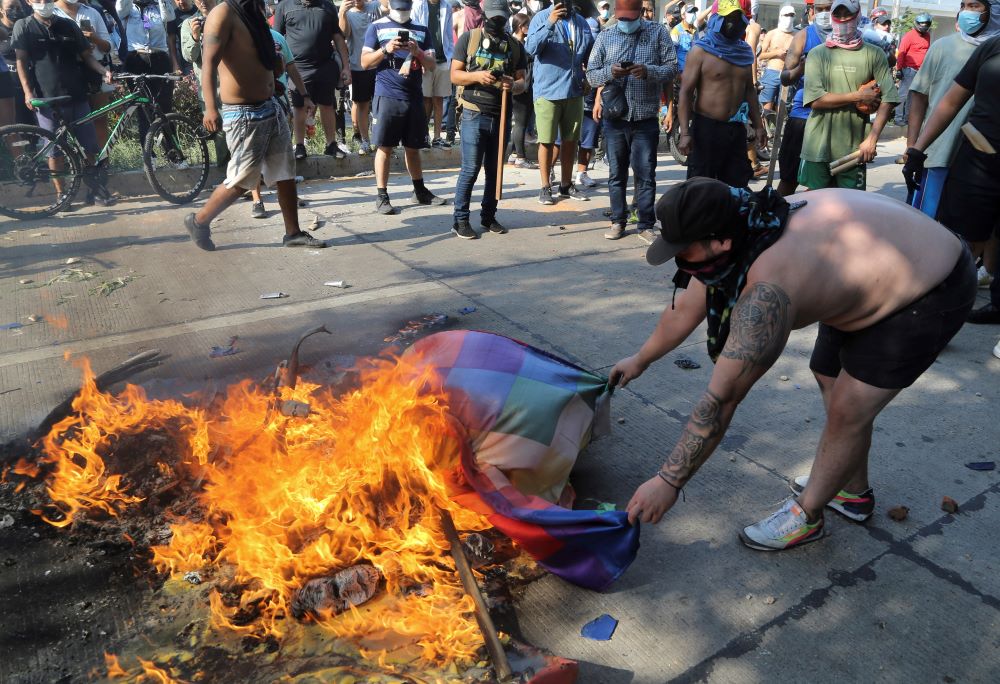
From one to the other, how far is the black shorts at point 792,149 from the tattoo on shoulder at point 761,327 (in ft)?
14.7

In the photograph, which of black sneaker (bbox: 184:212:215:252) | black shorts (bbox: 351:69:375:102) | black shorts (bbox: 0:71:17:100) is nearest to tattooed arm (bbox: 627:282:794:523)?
black sneaker (bbox: 184:212:215:252)

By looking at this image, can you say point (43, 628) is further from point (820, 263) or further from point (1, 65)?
point (1, 65)

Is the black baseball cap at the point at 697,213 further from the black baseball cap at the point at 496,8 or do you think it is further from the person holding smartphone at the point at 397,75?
the person holding smartphone at the point at 397,75

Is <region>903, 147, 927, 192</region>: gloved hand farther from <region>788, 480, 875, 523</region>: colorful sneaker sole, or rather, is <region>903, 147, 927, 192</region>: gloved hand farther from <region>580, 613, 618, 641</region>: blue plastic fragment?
<region>580, 613, 618, 641</region>: blue plastic fragment

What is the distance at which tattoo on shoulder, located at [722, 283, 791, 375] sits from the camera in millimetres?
2168

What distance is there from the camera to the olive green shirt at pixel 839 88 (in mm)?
5562

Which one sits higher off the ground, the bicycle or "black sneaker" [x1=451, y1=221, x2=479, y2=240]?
the bicycle

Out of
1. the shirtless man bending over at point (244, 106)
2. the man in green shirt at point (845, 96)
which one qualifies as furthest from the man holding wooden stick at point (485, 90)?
the man in green shirt at point (845, 96)

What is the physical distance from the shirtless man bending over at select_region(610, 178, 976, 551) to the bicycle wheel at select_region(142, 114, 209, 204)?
263 inches

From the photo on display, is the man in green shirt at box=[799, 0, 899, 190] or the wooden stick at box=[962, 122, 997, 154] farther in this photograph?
the man in green shirt at box=[799, 0, 899, 190]

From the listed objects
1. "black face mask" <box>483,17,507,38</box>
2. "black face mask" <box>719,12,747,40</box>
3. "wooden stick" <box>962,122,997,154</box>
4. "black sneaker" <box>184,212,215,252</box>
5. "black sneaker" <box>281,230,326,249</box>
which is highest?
"black face mask" <box>483,17,507,38</box>

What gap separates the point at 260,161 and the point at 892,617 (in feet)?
17.5

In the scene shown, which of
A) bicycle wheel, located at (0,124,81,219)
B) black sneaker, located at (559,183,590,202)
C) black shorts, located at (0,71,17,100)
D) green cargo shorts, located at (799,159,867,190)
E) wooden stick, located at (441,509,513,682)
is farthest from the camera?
black sneaker, located at (559,183,590,202)

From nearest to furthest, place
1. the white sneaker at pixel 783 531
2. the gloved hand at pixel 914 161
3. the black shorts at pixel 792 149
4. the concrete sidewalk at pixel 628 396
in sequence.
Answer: the concrete sidewalk at pixel 628 396 < the white sneaker at pixel 783 531 < the gloved hand at pixel 914 161 < the black shorts at pixel 792 149
